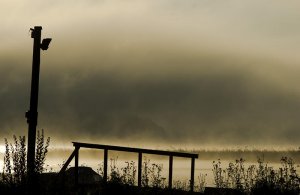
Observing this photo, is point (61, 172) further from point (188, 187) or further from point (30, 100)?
point (188, 187)

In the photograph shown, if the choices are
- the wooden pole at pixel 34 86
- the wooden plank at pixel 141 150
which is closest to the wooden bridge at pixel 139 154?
the wooden plank at pixel 141 150

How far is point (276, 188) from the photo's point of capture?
14.1 meters

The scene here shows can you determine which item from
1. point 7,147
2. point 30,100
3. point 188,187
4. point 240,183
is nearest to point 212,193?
point 240,183

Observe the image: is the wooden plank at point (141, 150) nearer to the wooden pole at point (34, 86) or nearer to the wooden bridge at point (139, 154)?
the wooden bridge at point (139, 154)

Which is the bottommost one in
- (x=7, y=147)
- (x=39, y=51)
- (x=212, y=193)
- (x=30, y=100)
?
(x=212, y=193)

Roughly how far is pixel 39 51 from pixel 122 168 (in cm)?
518

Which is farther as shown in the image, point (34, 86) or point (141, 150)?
point (34, 86)

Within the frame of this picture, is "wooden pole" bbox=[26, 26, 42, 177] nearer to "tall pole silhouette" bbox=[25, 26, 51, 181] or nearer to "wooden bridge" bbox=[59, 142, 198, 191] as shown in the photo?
"tall pole silhouette" bbox=[25, 26, 51, 181]

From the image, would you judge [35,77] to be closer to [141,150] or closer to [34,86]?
[34,86]

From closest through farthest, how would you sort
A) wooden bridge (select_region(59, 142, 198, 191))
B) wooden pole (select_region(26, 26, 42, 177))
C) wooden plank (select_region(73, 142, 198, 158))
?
wooden bridge (select_region(59, 142, 198, 191)), wooden plank (select_region(73, 142, 198, 158)), wooden pole (select_region(26, 26, 42, 177))

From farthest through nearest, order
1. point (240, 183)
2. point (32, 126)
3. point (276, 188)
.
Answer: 1. point (32, 126)
2. point (240, 183)
3. point (276, 188)

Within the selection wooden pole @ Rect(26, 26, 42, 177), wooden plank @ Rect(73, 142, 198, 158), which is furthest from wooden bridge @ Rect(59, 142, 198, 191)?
wooden pole @ Rect(26, 26, 42, 177)

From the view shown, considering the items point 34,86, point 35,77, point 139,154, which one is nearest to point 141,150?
point 139,154

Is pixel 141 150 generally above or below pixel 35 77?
below
